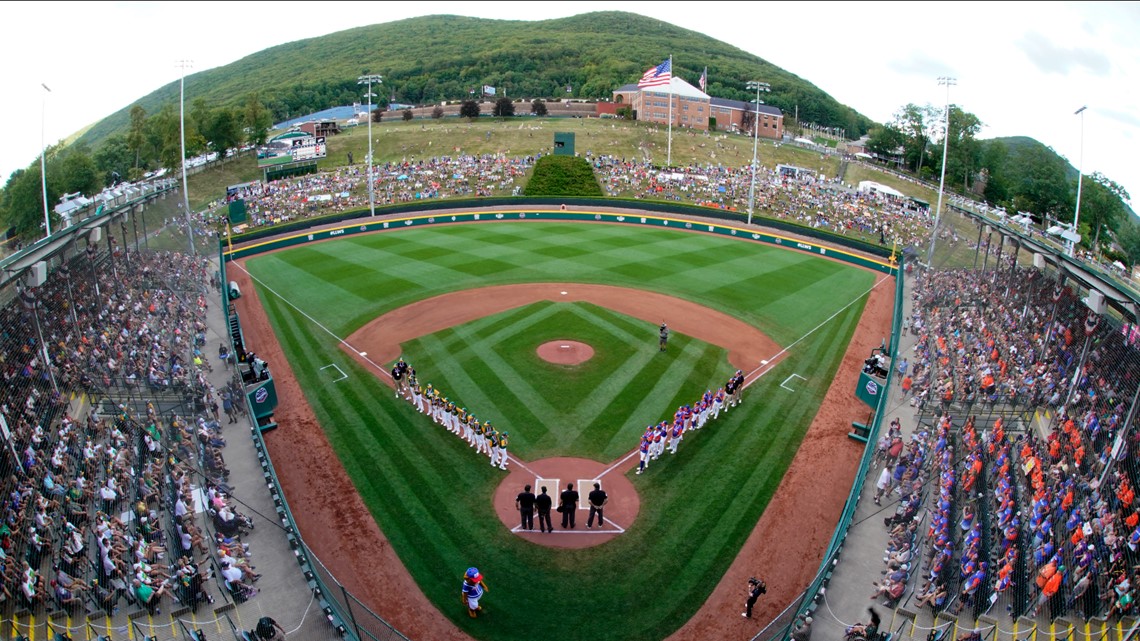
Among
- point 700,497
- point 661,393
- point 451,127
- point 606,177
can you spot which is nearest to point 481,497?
point 700,497

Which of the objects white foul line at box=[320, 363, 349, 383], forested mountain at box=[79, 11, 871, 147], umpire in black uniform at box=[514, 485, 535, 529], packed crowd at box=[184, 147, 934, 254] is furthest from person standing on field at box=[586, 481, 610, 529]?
forested mountain at box=[79, 11, 871, 147]

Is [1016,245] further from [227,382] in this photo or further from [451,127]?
[451,127]

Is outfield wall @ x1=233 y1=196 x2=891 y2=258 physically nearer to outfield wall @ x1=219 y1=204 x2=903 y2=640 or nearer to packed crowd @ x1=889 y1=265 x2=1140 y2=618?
outfield wall @ x1=219 y1=204 x2=903 y2=640

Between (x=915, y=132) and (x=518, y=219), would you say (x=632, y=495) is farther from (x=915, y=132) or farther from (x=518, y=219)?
(x=915, y=132)

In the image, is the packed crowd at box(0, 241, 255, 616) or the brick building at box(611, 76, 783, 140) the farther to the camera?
the brick building at box(611, 76, 783, 140)

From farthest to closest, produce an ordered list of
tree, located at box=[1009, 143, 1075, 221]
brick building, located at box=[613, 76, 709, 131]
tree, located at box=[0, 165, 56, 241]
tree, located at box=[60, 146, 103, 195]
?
brick building, located at box=[613, 76, 709, 131]
tree, located at box=[1009, 143, 1075, 221]
tree, located at box=[60, 146, 103, 195]
tree, located at box=[0, 165, 56, 241]

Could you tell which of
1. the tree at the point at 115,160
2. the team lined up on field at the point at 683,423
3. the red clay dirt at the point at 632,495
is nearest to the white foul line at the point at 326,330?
the red clay dirt at the point at 632,495

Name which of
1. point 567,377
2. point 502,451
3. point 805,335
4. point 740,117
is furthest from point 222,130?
point 740,117
